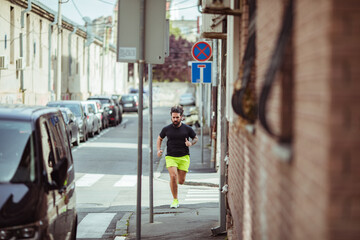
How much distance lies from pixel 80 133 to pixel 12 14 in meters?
9.25

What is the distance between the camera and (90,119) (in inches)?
1261

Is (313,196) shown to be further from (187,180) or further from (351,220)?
(187,180)

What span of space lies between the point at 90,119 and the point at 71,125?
6.24 m

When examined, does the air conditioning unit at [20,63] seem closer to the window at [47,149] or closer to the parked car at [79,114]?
the parked car at [79,114]

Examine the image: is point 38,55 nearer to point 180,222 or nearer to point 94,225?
point 94,225

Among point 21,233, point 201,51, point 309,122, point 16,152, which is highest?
point 201,51

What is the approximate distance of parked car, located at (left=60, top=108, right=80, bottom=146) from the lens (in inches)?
987

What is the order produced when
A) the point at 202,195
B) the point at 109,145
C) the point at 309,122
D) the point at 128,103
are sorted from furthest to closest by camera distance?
1. the point at 128,103
2. the point at 109,145
3. the point at 202,195
4. the point at 309,122

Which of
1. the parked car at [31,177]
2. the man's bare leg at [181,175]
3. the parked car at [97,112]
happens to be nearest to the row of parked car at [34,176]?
the parked car at [31,177]

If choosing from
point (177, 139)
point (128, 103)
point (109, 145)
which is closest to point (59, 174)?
point (177, 139)

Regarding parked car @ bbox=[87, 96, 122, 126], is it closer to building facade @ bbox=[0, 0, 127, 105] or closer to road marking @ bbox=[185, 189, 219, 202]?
building facade @ bbox=[0, 0, 127, 105]

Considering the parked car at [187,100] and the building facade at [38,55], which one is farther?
the parked car at [187,100]

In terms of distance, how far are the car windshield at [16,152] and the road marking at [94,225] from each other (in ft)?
12.4

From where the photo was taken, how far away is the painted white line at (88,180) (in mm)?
16359
